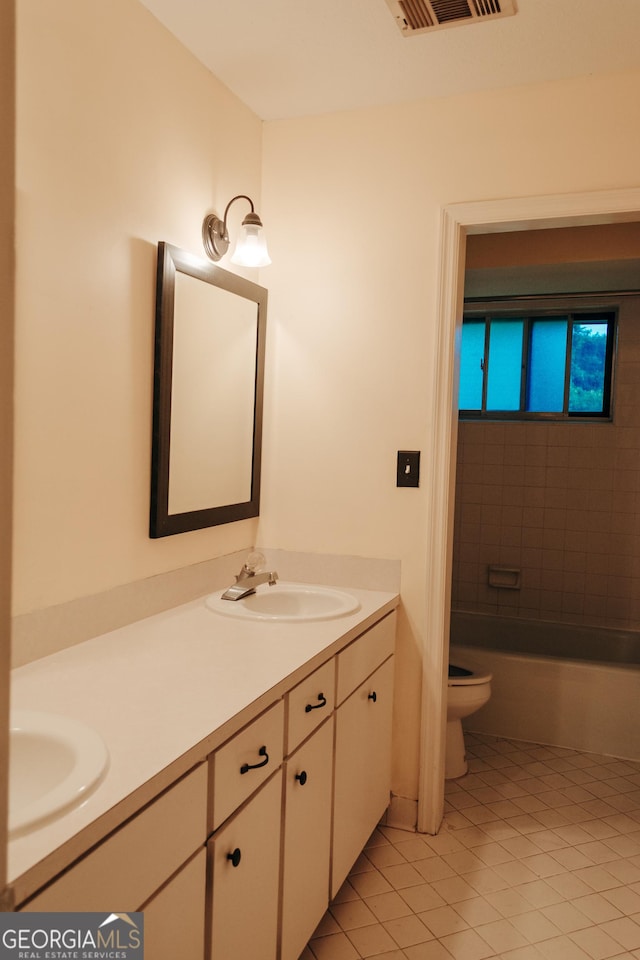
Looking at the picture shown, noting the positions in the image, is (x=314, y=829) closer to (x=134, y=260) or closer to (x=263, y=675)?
(x=263, y=675)

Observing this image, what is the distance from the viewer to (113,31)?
71.6 inches

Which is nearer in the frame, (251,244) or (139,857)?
(139,857)

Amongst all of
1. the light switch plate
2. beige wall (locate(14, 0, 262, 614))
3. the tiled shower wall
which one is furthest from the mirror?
the tiled shower wall

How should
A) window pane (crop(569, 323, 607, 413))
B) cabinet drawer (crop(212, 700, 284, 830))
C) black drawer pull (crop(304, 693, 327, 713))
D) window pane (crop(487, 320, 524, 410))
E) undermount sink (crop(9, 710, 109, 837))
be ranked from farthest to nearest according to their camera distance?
window pane (crop(487, 320, 524, 410))
window pane (crop(569, 323, 607, 413))
black drawer pull (crop(304, 693, 327, 713))
cabinet drawer (crop(212, 700, 284, 830))
undermount sink (crop(9, 710, 109, 837))

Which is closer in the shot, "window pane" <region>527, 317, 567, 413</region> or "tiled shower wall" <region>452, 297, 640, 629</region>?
"tiled shower wall" <region>452, 297, 640, 629</region>

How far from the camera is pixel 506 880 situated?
2252 mm

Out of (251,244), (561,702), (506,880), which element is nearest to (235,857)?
(506,880)

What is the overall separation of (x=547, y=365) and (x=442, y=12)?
2705mm

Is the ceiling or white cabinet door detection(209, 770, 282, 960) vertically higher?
the ceiling

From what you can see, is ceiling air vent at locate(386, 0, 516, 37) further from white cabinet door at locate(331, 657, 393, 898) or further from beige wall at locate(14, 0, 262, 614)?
white cabinet door at locate(331, 657, 393, 898)

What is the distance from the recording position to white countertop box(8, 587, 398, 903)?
3.21 ft

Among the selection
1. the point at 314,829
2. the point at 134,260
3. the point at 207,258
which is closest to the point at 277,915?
the point at 314,829

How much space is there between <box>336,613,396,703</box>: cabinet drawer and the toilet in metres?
0.60

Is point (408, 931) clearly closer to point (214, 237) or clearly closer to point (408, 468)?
point (408, 468)
